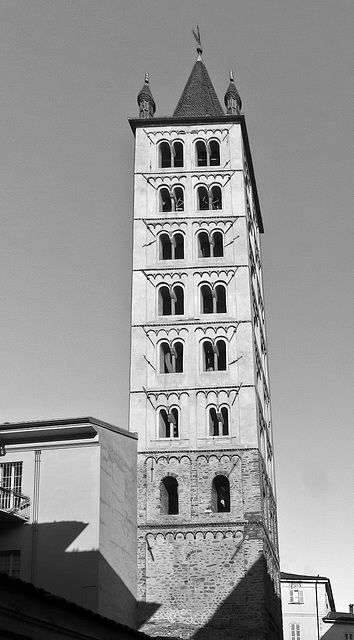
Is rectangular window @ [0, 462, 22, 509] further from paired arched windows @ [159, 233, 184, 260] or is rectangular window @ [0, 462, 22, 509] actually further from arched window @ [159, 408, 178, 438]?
paired arched windows @ [159, 233, 184, 260]

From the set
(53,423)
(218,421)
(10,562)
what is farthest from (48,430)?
(218,421)

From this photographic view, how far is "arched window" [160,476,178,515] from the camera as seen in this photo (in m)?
40.2

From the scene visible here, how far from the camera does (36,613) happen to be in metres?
21.5

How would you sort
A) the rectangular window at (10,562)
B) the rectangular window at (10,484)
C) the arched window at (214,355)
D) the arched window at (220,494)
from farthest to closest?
the arched window at (214,355) → the arched window at (220,494) → the rectangular window at (10,484) → the rectangular window at (10,562)

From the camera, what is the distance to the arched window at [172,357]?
144ft

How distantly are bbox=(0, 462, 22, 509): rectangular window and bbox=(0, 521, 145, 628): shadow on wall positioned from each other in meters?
0.90

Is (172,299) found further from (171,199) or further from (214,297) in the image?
(171,199)

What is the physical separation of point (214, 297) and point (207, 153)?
29.7ft

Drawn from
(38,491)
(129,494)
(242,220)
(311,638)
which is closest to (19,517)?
(38,491)

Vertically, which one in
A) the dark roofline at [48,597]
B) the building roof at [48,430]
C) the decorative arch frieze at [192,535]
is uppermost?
the building roof at [48,430]

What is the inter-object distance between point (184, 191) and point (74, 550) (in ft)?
70.1

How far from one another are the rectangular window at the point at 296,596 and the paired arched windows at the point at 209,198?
4086 centimetres

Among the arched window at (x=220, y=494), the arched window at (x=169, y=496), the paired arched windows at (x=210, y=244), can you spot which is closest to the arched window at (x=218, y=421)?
the arched window at (x=220, y=494)

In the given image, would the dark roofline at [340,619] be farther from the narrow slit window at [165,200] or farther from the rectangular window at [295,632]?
the narrow slit window at [165,200]
